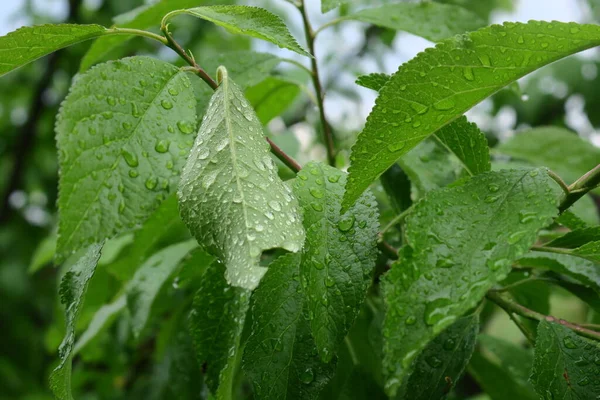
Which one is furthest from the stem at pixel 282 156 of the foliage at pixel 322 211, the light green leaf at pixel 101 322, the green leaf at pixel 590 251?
the light green leaf at pixel 101 322

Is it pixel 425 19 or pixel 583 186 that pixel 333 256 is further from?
pixel 425 19

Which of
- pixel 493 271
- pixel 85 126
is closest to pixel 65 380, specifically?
pixel 85 126

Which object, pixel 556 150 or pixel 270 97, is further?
pixel 556 150

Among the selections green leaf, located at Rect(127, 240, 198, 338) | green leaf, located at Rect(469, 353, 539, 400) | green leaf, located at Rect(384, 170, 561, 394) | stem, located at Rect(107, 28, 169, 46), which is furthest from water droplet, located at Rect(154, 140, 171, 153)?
green leaf, located at Rect(469, 353, 539, 400)

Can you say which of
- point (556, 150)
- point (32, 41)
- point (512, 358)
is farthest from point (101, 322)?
point (556, 150)

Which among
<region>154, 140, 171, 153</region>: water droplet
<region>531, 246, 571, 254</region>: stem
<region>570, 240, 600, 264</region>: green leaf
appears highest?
<region>154, 140, 171, 153</region>: water droplet

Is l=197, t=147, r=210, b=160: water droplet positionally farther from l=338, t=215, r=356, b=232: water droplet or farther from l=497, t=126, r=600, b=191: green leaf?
l=497, t=126, r=600, b=191: green leaf
